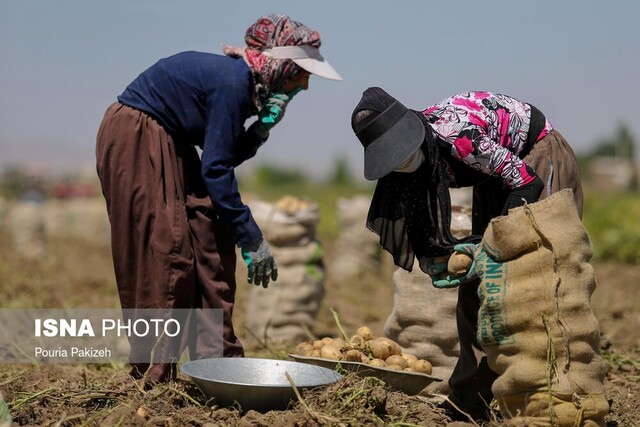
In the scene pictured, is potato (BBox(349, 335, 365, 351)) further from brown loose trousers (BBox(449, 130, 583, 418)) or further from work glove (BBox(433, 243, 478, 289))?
work glove (BBox(433, 243, 478, 289))

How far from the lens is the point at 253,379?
3865 mm

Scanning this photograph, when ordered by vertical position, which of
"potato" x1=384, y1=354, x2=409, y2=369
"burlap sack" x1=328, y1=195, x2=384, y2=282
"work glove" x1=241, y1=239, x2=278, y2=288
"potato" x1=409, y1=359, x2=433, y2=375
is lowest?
"burlap sack" x1=328, y1=195, x2=384, y2=282

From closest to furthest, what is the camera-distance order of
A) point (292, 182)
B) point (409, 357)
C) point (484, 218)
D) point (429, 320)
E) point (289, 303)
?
point (484, 218), point (409, 357), point (429, 320), point (289, 303), point (292, 182)

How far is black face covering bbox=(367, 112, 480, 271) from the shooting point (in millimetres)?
3529

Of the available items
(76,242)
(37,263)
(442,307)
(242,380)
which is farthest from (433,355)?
(76,242)

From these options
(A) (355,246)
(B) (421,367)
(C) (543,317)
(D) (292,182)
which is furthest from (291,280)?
(D) (292,182)

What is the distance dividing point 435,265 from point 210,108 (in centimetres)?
A: 127

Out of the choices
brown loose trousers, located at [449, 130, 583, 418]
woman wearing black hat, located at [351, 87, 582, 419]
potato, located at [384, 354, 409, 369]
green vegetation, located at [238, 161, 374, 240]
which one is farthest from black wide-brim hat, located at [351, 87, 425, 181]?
green vegetation, located at [238, 161, 374, 240]

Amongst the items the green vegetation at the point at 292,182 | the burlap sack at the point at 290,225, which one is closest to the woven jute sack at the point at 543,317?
the burlap sack at the point at 290,225

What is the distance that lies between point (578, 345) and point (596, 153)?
72.8 m

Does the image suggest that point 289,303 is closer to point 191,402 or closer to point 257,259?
point 257,259

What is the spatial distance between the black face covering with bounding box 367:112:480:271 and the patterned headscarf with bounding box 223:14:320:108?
32.0 inches

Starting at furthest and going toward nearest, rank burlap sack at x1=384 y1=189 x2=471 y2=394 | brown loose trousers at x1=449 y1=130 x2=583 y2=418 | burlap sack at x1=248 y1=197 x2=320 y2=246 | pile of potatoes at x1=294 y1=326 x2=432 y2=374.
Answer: burlap sack at x1=248 y1=197 x2=320 y2=246 < burlap sack at x1=384 y1=189 x2=471 y2=394 < pile of potatoes at x1=294 y1=326 x2=432 y2=374 < brown loose trousers at x1=449 y1=130 x2=583 y2=418

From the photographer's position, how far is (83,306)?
862cm
